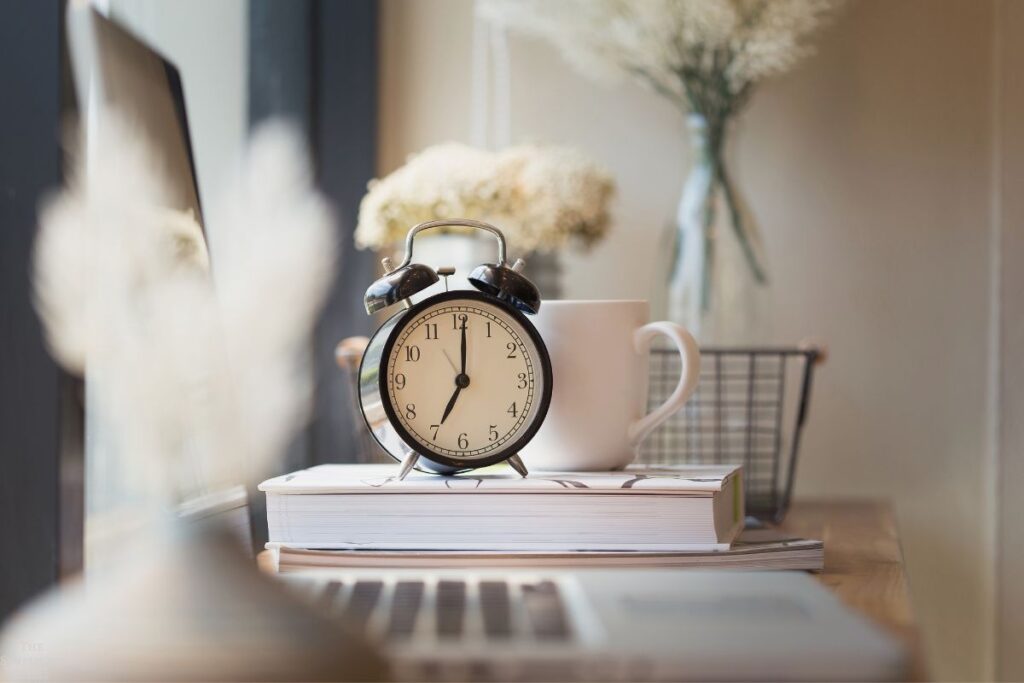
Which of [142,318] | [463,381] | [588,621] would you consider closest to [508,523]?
[463,381]

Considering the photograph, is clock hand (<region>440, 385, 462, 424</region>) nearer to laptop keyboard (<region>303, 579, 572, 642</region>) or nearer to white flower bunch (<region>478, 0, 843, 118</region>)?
laptop keyboard (<region>303, 579, 572, 642</region>)

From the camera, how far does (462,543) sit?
73 centimetres

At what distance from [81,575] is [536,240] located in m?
0.67

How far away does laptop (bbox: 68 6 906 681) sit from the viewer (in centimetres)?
45

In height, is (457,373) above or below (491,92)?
below

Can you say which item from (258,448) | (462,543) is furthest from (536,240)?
(462,543)

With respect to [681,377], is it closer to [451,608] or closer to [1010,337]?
[451,608]

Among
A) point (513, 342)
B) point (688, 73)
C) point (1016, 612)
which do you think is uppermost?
point (688, 73)

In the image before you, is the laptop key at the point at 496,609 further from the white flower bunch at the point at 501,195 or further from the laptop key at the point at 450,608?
the white flower bunch at the point at 501,195

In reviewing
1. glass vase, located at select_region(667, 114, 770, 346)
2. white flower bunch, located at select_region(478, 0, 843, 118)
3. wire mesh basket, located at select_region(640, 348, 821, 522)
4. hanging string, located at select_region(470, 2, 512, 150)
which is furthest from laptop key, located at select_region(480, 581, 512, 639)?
hanging string, located at select_region(470, 2, 512, 150)

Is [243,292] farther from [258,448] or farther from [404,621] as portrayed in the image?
[404,621]

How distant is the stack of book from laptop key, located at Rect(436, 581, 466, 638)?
85 millimetres

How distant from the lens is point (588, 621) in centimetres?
52

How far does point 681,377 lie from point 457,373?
0.62 ft
